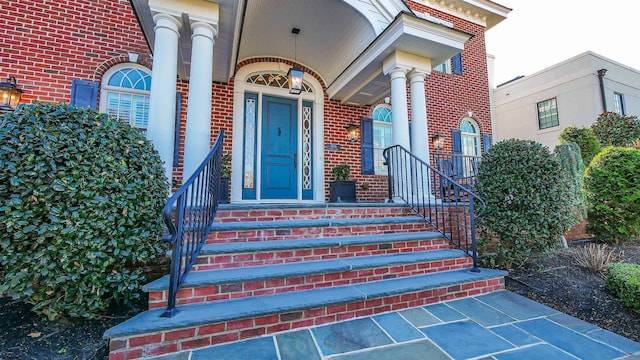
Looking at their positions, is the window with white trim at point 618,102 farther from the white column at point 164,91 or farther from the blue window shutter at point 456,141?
the white column at point 164,91

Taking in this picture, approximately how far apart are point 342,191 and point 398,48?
252 centimetres

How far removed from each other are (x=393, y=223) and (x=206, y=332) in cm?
221

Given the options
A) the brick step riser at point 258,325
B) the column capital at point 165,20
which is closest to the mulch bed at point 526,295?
the brick step riser at point 258,325

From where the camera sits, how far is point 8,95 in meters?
3.64

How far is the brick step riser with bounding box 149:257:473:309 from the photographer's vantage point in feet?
6.21

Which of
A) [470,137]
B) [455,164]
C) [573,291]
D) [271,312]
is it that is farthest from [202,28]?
[470,137]

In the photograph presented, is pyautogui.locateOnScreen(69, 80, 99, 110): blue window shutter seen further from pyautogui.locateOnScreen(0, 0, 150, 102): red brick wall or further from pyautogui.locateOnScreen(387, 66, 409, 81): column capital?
pyautogui.locateOnScreen(387, 66, 409, 81): column capital

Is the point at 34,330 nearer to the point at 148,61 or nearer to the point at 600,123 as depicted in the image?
the point at 148,61

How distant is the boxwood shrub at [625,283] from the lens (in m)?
2.38

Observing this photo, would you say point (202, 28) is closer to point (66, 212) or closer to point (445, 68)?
point (66, 212)

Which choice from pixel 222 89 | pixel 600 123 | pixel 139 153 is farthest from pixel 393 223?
pixel 600 123

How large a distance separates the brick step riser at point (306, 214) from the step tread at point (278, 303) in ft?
3.18

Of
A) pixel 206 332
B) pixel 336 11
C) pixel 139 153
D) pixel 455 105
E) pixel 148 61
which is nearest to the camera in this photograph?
pixel 206 332

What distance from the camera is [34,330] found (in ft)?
5.83
